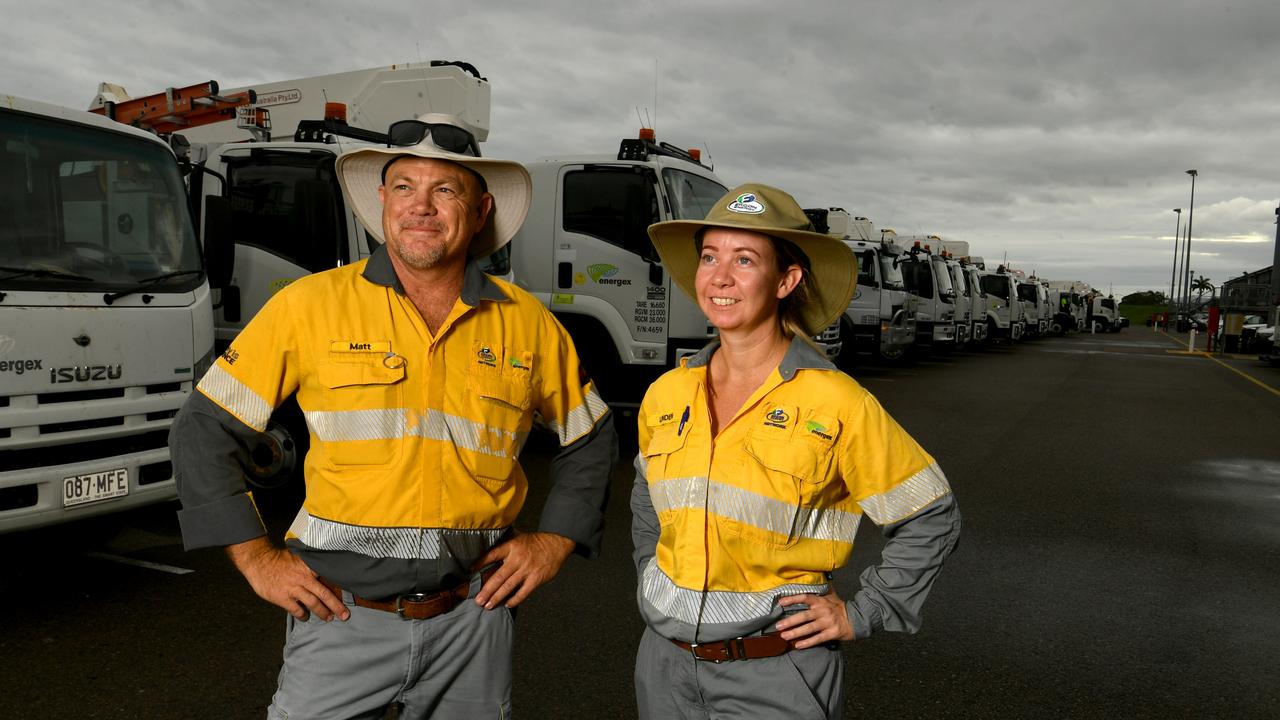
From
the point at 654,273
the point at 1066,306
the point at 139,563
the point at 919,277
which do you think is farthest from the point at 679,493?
the point at 1066,306

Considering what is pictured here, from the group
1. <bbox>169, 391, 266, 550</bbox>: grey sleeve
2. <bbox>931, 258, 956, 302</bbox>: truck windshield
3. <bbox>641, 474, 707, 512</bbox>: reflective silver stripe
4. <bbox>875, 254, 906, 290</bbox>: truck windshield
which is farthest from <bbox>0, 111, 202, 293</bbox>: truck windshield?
<bbox>931, 258, 956, 302</bbox>: truck windshield

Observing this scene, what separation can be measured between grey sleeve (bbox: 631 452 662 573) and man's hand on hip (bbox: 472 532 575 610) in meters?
0.20

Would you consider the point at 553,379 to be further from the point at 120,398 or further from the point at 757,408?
the point at 120,398

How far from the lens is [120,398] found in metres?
4.66

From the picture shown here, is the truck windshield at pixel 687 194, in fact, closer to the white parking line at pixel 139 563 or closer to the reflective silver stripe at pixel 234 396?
the white parking line at pixel 139 563

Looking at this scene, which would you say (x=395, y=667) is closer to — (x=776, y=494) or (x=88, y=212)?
(x=776, y=494)

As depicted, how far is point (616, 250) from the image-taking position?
8.46 metres

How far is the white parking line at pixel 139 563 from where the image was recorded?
5.03 metres

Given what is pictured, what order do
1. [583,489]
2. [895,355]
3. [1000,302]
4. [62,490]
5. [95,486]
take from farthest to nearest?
[1000,302] < [895,355] < [95,486] < [62,490] < [583,489]

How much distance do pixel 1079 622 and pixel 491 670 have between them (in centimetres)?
366

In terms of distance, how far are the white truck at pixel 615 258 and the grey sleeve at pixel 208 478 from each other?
6244mm

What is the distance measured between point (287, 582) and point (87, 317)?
3.21 metres

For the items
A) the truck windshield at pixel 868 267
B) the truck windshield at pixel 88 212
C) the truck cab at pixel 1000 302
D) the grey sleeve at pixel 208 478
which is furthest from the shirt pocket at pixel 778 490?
the truck cab at pixel 1000 302

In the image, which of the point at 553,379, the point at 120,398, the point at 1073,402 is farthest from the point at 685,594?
the point at 1073,402
